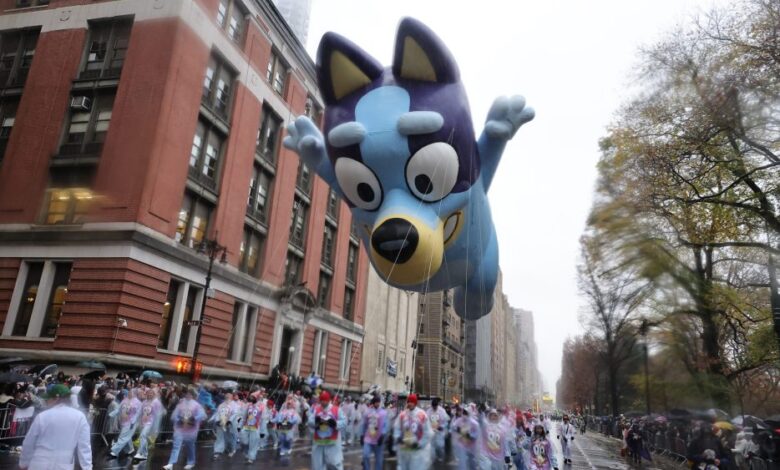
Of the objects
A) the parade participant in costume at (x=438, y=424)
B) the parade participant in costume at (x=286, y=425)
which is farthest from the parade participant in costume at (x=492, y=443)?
the parade participant in costume at (x=286, y=425)

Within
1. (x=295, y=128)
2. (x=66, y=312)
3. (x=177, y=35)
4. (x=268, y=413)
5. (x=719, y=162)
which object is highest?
(x=177, y=35)

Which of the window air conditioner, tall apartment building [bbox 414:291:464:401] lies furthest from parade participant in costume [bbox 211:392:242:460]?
tall apartment building [bbox 414:291:464:401]

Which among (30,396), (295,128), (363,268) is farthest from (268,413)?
(363,268)

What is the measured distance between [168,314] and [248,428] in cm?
930

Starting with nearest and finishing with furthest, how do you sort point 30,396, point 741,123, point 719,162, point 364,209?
point 364,209 → point 741,123 → point 719,162 → point 30,396

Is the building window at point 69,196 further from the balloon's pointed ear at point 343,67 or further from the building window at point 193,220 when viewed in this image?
the balloon's pointed ear at point 343,67

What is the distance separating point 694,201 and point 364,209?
9.22 m

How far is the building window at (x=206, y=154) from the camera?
72.6 feet

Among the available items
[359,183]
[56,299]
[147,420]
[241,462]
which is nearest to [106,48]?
[56,299]

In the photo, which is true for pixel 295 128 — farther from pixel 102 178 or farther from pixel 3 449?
pixel 102 178

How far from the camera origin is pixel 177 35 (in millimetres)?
19141

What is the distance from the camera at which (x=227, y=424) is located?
13406mm

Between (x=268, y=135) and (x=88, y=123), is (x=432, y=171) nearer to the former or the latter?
(x=88, y=123)

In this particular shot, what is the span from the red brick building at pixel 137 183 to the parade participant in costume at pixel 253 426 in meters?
6.33
